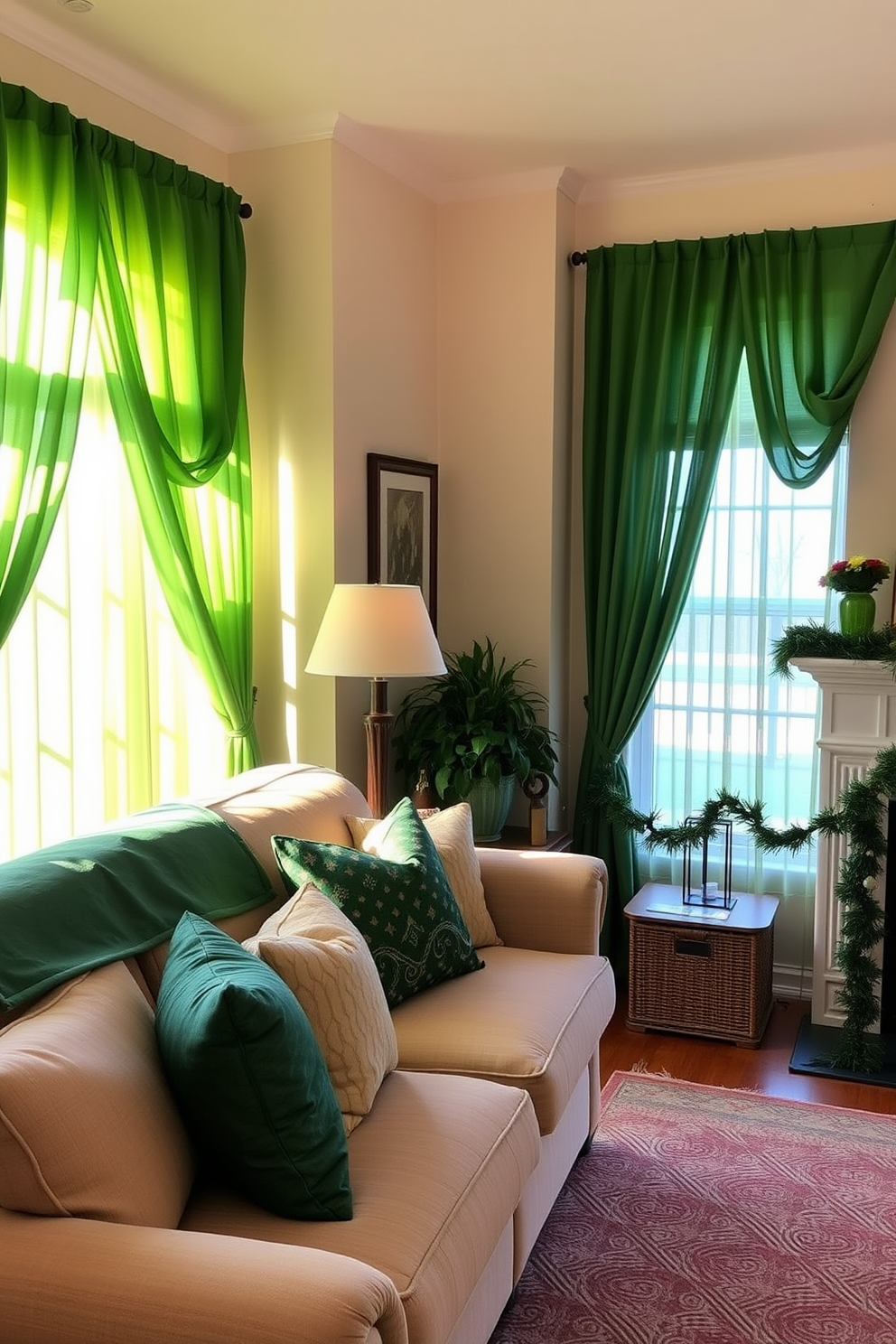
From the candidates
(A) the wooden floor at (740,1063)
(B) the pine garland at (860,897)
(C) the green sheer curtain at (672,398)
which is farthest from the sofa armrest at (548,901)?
(C) the green sheer curtain at (672,398)

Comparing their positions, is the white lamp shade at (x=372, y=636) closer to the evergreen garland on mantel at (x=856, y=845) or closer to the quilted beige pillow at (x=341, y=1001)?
the quilted beige pillow at (x=341, y=1001)

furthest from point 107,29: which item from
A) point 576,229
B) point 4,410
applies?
point 576,229

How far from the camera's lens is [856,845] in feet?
12.1

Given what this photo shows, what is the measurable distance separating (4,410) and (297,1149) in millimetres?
1844

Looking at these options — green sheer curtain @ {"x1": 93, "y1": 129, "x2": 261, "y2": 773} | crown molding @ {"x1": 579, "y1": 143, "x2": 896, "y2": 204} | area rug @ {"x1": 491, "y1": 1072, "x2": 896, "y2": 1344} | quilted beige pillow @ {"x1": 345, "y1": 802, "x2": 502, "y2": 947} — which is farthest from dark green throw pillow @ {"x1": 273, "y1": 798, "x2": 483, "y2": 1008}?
crown molding @ {"x1": 579, "y1": 143, "x2": 896, "y2": 204}

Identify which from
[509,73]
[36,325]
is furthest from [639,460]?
[36,325]

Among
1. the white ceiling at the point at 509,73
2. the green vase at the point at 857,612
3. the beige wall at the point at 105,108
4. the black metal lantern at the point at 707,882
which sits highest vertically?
the white ceiling at the point at 509,73

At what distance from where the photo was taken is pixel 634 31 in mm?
3049

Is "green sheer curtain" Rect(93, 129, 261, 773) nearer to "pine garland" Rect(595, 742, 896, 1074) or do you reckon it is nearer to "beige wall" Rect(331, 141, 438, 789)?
"beige wall" Rect(331, 141, 438, 789)

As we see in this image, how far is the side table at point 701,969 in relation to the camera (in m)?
3.81

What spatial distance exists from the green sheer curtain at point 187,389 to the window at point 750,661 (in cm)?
162

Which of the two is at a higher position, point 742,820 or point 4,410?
point 4,410

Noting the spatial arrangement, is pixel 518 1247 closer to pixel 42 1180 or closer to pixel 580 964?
pixel 580 964

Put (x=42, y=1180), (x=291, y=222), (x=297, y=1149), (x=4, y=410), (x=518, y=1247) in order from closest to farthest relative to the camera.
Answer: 1. (x=42, y=1180)
2. (x=297, y=1149)
3. (x=518, y=1247)
4. (x=4, y=410)
5. (x=291, y=222)
